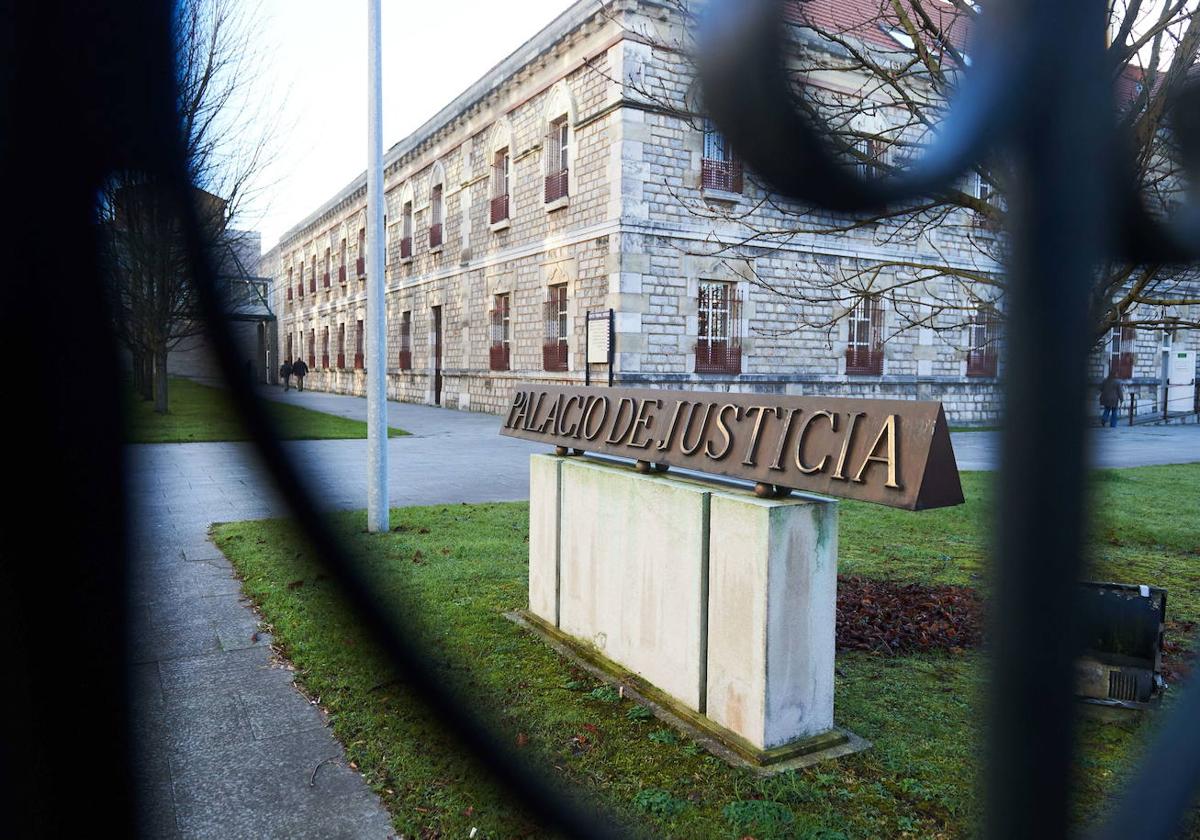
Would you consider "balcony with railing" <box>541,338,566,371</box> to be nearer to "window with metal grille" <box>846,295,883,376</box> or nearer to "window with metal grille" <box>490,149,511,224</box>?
"window with metal grille" <box>490,149,511,224</box>

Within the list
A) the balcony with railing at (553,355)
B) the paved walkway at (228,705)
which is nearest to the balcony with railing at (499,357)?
the balcony with railing at (553,355)

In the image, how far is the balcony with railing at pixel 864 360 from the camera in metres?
19.8

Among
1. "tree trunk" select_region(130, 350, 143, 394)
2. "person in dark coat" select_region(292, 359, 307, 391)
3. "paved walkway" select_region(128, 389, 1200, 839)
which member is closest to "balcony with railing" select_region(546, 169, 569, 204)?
"paved walkway" select_region(128, 389, 1200, 839)

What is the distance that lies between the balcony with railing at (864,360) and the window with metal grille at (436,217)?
12.0m

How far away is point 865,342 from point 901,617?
634 inches

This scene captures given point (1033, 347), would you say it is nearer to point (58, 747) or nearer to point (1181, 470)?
point (58, 747)

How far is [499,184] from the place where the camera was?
71.4 feet

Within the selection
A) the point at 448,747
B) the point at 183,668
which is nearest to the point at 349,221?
the point at 448,747

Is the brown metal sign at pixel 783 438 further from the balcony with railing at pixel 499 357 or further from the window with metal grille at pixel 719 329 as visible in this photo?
the balcony with railing at pixel 499 357

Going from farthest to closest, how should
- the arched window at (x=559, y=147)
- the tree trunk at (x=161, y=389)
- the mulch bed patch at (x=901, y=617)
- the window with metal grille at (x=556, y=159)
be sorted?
the window with metal grille at (x=556, y=159) < the arched window at (x=559, y=147) < the mulch bed patch at (x=901, y=617) < the tree trunk at (x=161, y=389)

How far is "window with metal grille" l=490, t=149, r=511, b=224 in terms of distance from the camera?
2147 cm

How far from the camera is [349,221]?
1573mm

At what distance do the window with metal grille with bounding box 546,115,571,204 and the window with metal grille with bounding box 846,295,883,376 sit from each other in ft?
23.2

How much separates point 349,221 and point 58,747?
107 centimetres
